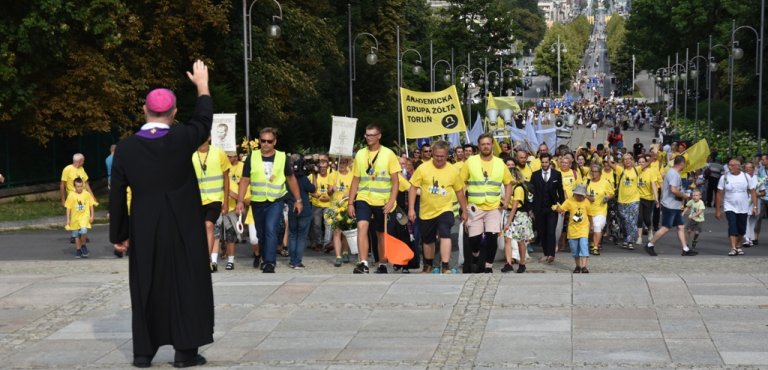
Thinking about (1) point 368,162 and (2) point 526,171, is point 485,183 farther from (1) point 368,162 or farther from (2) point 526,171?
(2) point 526,171

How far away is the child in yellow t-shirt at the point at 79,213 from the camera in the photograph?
20.4 meters

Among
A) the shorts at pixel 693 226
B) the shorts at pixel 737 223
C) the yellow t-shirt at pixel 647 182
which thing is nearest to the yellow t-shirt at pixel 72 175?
the yellow t-shirt at pixel 647 182

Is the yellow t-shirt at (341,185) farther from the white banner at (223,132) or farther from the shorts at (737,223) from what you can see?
the shorts at (737,223)

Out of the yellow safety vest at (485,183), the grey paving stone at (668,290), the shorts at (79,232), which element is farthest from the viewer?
the shorts at (79,232)

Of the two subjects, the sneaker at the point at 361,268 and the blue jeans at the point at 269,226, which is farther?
the blue jeans at the point at 269,226

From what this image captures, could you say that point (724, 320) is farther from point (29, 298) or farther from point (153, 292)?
point (29, 298)

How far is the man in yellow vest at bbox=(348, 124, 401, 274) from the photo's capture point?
1577 centimetres

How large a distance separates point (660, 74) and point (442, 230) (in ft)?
335

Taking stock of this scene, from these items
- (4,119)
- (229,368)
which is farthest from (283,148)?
(229,368)

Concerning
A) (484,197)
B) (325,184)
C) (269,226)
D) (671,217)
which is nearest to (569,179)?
(671,217)

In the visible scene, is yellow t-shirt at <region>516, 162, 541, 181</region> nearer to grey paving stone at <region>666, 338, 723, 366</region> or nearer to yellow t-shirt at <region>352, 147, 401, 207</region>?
yellow t-shirt at <region>352, 147, 401, 207</region>

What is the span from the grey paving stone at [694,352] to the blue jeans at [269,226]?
7.00 m

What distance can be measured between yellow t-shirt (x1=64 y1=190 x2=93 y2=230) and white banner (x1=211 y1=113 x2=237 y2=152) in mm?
2276

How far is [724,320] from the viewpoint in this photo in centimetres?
1088
